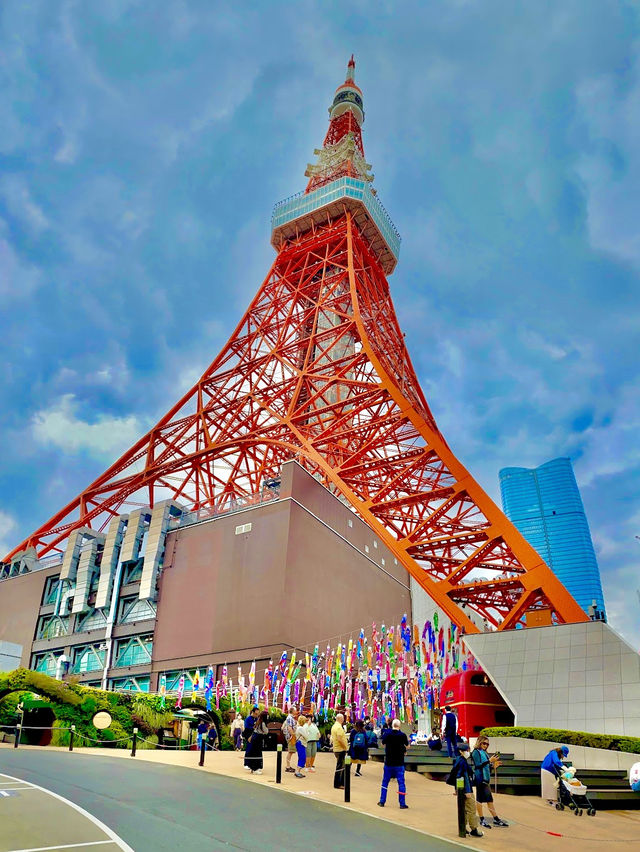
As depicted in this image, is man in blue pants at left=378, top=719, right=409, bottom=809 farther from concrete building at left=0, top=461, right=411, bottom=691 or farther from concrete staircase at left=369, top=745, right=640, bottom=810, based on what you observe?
concrete building at left=0, top=461, right=411, bottom=691

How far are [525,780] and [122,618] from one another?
32.0 meters

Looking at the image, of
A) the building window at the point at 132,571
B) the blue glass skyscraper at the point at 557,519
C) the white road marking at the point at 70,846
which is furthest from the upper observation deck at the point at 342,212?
the blue glass skyscraper at the point at 557,519

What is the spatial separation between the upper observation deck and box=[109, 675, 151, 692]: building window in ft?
108

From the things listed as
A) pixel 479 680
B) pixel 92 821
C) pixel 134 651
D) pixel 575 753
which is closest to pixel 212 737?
pixel 479 680

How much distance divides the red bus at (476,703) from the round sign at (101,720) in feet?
33.3

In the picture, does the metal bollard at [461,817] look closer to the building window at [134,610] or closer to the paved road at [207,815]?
the paved road at [207,815]

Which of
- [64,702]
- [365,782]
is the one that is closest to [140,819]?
[365,782]

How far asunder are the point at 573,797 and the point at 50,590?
136 feet

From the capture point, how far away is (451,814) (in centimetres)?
1065

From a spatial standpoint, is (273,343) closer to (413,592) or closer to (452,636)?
(413,592)

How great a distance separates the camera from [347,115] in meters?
61.1

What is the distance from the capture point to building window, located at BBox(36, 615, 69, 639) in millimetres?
44031

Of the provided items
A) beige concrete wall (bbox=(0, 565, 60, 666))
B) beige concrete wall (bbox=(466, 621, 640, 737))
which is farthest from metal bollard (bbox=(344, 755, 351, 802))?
beige concrete wall (bbox=(0, 565, 60, 666))

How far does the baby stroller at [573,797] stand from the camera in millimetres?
11641
